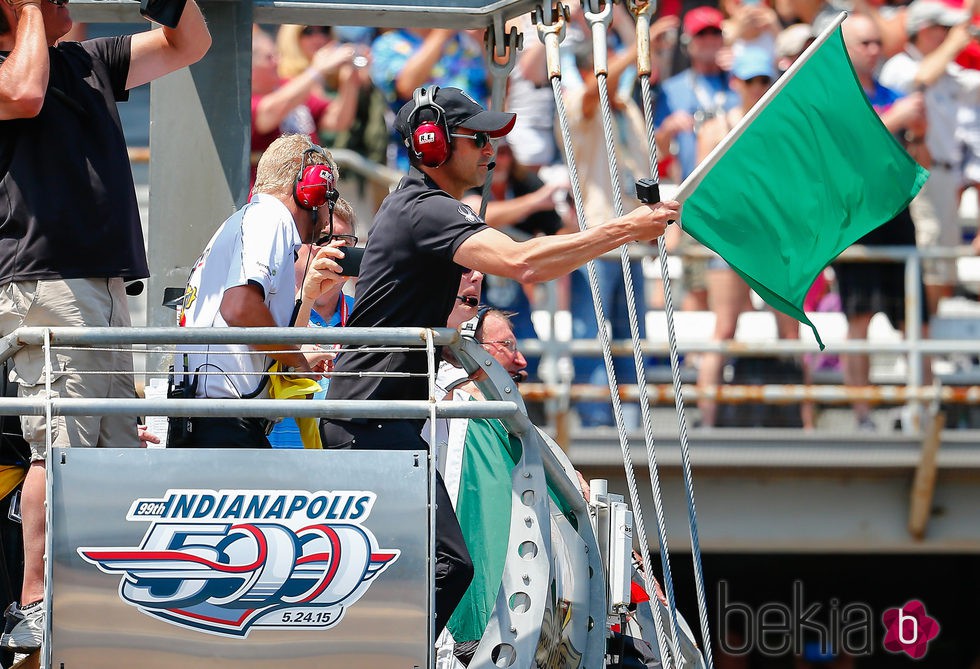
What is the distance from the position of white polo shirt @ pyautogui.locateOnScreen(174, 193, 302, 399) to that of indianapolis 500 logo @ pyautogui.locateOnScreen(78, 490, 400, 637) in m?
0.92

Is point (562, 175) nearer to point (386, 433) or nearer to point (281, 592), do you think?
point (386, 433)

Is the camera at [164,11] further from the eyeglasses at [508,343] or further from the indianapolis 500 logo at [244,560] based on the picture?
the eyeglasses at [508,343]

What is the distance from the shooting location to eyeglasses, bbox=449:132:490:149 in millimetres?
5152

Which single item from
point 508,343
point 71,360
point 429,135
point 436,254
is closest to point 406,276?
point 436,254

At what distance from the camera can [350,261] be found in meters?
5.55

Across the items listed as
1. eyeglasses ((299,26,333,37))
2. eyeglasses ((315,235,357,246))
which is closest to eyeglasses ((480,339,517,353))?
eyeglasses ((315,235,357,246))

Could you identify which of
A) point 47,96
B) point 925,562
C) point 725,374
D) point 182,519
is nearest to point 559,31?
point 47,96

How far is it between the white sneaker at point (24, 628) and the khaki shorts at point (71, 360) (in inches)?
17.6

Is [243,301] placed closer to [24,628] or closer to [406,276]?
[406,276]

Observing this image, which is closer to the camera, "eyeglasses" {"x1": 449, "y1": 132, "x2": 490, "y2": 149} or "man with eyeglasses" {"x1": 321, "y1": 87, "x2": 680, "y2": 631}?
"man with eyeglasses" {"x1": 321, "y1": 87, "x2": 680, "y2": 631}

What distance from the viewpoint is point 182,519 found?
4137 millimetres

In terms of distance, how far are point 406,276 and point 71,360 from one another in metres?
1.02

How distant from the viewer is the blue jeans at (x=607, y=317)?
1025 cm

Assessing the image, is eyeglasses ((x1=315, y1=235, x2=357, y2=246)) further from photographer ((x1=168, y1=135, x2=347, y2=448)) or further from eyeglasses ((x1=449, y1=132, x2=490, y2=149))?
eyeglasses ((x1=449, y1=132, x2=490, y2=149))
